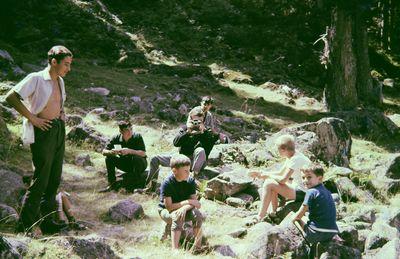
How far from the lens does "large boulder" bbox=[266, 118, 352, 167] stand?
10664 mm

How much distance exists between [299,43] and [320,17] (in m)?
2.77

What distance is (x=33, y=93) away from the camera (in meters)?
4.79

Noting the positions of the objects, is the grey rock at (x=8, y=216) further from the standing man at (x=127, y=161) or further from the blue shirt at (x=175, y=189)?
the standing man at (x=127, y=161)

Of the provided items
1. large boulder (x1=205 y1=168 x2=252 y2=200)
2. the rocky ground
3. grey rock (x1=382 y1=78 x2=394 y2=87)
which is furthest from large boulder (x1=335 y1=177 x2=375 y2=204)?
grey rock (x1=382 y1=78 x2=394 y2=87)

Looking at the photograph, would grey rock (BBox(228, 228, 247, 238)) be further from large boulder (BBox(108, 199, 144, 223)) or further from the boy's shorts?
large boulder (BBox(108, 199, 144, 223))

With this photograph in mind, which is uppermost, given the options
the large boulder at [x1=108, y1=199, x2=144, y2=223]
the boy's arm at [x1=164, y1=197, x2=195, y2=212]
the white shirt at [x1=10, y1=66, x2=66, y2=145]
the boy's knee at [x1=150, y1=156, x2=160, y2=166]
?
the white shirt at [x1=10, y1=66, x2=66, y2=145]

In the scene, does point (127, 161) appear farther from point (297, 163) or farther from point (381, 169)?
point (381, 169)

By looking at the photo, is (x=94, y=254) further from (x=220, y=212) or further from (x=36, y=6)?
(x=36, y=6)

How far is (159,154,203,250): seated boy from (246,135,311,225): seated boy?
119 centimetres

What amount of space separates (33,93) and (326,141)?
774cm

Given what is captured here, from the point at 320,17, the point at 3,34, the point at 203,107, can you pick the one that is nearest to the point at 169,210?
the point at 203,107

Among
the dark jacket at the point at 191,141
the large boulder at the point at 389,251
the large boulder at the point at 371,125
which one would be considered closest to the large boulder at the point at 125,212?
the dark jacket at the point at 191,141

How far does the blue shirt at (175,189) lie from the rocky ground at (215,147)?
0.55 metres

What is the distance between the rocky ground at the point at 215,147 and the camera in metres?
5.77
